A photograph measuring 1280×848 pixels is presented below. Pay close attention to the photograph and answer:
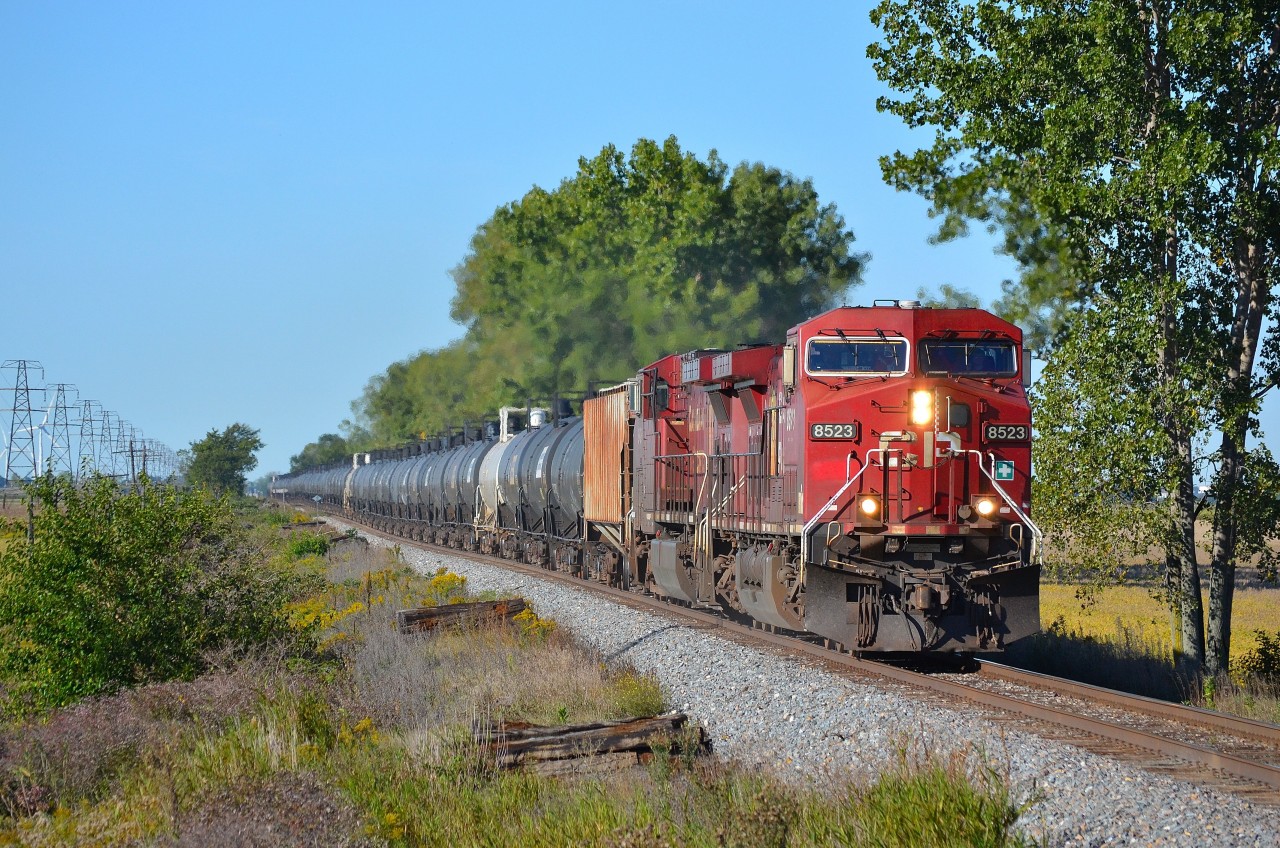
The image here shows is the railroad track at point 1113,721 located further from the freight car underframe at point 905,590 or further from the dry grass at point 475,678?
the dry grass at point 475,678

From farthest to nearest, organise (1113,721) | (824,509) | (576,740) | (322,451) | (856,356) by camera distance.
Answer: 1. (322,451)
2. (856,356)
3. (824,509)
4. (1113,721)
5. (576,740)

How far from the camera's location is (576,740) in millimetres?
9625

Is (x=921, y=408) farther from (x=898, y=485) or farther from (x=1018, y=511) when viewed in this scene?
(x=1018, y=511)

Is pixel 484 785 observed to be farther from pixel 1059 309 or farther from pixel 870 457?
pixel 1059 309

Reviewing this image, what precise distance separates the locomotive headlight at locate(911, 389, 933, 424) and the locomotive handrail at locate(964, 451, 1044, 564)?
25.3 inches

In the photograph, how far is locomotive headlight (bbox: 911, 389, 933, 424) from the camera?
13.9m

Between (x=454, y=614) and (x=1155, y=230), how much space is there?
1065 centimetres

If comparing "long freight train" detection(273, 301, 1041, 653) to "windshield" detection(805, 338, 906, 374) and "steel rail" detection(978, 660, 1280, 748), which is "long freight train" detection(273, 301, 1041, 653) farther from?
"steel rail" detection(978, 660, 1280, 748)

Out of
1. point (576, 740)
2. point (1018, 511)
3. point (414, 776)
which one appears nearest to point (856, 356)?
point (1018, 511)

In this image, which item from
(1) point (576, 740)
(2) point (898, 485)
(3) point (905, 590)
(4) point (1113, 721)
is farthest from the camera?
(2) point (898, 485)

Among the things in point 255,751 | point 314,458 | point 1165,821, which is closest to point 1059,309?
point 1165,821

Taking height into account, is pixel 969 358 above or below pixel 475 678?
above

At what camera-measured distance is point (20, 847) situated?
8.12 meters

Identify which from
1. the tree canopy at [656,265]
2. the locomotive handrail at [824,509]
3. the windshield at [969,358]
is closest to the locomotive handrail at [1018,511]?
the windshield at [969,358]
